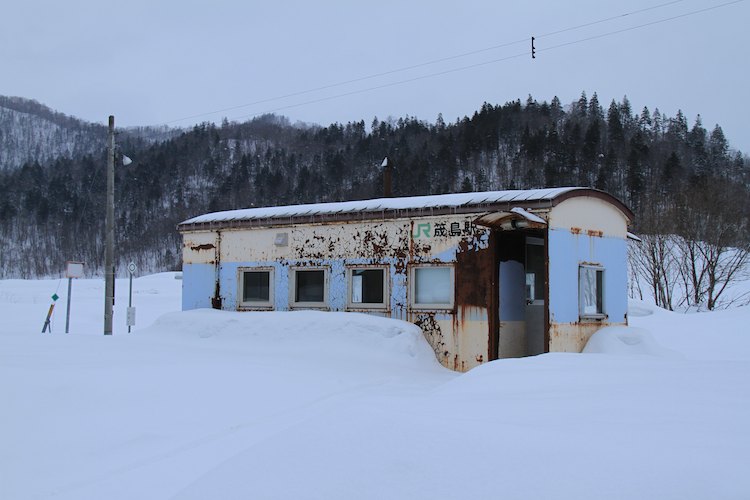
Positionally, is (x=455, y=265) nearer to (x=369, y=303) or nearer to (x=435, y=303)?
(x=435, y=303)

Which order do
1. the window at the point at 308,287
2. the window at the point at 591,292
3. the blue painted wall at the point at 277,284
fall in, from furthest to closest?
the window at the point at 308,287, the blue painted wall at the point at 277,284, the window at the point at 591,292

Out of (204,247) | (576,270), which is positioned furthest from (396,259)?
(204,247)

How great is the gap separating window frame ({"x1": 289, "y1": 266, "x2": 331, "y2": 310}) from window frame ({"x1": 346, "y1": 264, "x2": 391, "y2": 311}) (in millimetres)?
467

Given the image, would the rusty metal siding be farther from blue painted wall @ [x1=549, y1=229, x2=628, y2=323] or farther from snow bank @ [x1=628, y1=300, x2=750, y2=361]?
snow bank @ [x1=628, y1=300, x2=750, y2=361]

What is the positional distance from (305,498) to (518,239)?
9.42m

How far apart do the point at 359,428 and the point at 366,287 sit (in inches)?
304

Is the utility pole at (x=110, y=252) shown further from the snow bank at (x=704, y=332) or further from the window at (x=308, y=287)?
the snow bank at (x=704, y=332)

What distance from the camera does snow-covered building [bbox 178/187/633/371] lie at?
1149 centimetres

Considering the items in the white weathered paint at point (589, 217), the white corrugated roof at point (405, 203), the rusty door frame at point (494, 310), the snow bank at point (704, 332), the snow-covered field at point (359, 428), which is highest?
the white corrugated roof at point (405, 203)

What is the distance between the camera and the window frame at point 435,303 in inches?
472

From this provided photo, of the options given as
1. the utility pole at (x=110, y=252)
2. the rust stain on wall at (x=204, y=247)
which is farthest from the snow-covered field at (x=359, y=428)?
the utility pole at (x=110, y=252)

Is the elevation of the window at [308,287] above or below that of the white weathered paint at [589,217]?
below

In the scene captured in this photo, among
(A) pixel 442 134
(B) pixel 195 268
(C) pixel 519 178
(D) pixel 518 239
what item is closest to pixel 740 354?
(D) pixel 518 239

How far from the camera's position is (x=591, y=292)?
40.8ft
